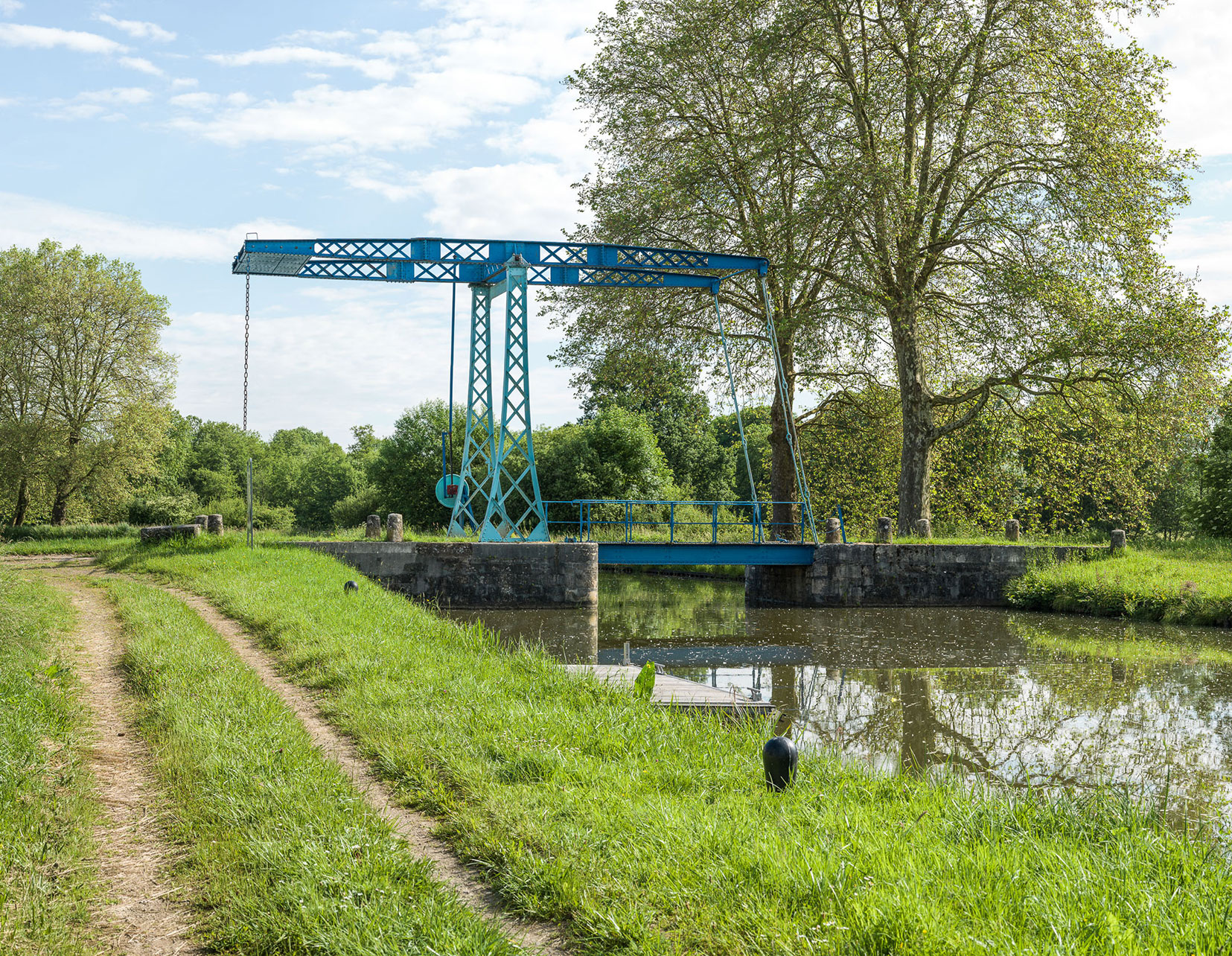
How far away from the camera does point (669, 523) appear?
69.9ft

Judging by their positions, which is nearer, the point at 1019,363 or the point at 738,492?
the point at 1019,363

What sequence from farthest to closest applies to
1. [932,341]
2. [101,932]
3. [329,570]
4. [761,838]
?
[932,341] < [329,570] < [761,838] < [101,932]

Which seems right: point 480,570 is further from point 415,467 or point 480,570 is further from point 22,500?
point 22,500

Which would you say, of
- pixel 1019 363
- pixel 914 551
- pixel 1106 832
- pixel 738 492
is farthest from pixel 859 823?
pixel 738 492

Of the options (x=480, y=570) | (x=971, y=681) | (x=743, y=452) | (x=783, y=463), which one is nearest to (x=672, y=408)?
(x=783, y=463)

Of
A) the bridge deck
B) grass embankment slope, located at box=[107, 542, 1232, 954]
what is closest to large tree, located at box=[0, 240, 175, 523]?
the bridge deck

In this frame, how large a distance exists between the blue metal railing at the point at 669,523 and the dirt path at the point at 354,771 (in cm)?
958

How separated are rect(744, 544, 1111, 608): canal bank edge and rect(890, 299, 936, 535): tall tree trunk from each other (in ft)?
6.75

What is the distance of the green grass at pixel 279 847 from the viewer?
10.9 feet

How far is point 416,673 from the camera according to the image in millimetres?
7379

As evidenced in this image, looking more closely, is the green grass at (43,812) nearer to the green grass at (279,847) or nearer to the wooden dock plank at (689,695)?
the green grass at (279,847)

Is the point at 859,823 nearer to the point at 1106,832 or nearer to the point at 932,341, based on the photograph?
the point at 1106,832

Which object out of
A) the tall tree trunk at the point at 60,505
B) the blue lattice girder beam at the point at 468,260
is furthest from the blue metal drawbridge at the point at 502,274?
the tall tree trunk at the point at 60,505

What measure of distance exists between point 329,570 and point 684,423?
34934 mm
